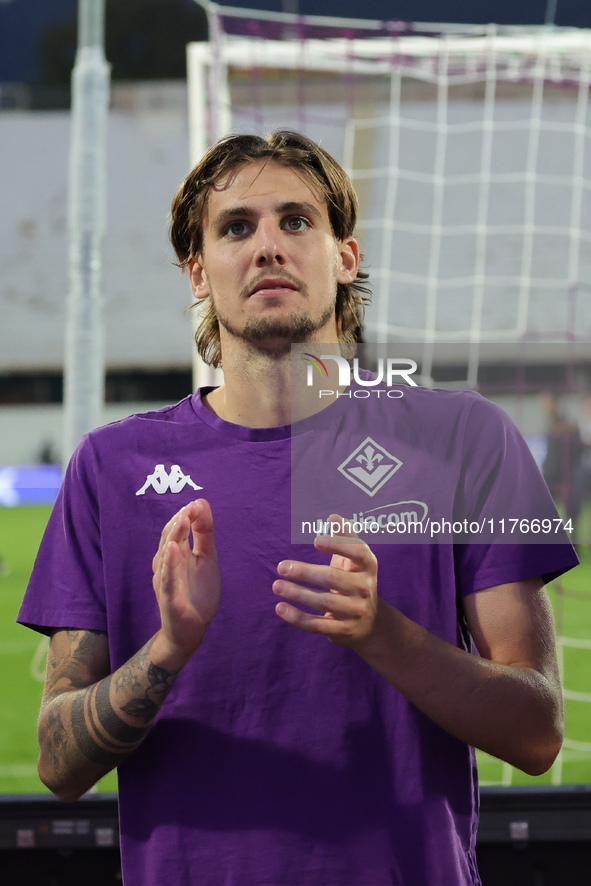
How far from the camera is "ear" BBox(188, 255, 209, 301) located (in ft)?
4.79

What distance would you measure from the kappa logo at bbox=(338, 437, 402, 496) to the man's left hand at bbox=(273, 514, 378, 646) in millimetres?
294

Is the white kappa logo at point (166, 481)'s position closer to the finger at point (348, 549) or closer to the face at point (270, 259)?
the face at point (270, 259)

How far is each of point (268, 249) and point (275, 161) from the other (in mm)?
224

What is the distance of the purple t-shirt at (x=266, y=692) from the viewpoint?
1132 mm

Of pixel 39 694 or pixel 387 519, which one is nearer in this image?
pixel 387 519

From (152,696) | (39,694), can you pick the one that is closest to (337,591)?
(152,696)

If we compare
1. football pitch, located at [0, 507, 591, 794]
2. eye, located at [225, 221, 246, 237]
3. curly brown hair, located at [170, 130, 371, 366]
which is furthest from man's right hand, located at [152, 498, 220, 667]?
football pitch, located at [0, 507, 591, 794]

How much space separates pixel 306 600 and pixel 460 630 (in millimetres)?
398

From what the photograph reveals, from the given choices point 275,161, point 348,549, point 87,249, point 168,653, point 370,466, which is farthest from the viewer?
point 87,249

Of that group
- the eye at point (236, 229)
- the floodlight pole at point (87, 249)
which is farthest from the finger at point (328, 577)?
the floodlight pole at point (87, 249)

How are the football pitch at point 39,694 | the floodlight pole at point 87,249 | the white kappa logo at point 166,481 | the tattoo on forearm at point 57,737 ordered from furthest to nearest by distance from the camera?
the football pitch at point 39,694
the floodlight pole at point 87,249
the white kappa logo at point 166,481
the tattoo on forearm at point 57,737

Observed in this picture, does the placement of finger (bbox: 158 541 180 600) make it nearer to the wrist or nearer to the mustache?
the wrist

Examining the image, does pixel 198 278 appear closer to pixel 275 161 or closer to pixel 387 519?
pixel 275 161

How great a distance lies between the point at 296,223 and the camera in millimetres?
1348
